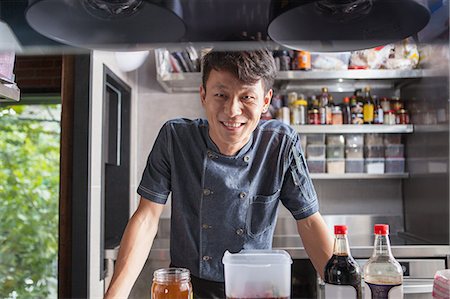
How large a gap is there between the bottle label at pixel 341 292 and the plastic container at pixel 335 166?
1.70m

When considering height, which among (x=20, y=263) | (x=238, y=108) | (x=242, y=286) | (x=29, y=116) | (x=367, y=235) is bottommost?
(x=20, y=263)

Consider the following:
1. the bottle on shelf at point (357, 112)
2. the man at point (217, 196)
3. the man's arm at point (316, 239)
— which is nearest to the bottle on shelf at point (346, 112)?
the bottle on shelf at point (357, 112)

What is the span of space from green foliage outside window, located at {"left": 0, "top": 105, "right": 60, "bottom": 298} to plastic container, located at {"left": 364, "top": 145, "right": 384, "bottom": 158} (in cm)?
166

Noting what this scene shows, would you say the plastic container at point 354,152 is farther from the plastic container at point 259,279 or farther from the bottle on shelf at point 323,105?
the plastic container at point 259,279

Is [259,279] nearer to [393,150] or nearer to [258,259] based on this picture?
[258,259]

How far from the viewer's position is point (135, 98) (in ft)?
7.75

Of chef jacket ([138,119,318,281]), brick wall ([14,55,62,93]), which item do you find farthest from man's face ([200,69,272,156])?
brick wall ([14,55,62,93])

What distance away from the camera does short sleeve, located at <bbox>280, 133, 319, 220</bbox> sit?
96 cm

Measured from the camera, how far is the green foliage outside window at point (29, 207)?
277 centimetres

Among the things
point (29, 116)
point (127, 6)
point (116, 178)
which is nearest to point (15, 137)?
point (29, 116)

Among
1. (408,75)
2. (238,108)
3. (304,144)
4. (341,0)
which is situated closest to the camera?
(341,0)

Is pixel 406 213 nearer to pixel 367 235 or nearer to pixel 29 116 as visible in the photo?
pixel 367 235

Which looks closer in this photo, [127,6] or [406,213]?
[127,6]

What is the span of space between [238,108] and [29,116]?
223 centimetres
